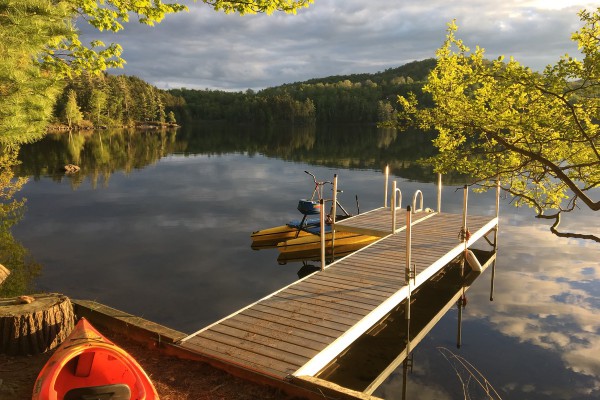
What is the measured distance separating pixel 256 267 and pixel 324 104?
136m

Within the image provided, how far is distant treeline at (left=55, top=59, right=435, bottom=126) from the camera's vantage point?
362 feet

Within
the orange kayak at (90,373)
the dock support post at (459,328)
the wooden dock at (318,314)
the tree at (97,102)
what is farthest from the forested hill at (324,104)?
the orange kayak at (90,373)

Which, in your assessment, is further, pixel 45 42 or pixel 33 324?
pixel 45 42

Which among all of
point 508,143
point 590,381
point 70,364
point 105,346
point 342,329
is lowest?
point 590,381

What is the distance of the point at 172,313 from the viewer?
11.8 meters

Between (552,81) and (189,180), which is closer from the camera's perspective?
(552,81)

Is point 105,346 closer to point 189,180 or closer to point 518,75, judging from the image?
point 518,75

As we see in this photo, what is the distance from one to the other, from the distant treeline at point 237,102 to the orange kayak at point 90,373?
105 m

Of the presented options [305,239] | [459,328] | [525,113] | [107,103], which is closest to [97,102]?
[107,103]

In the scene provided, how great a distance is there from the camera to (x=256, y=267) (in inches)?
631

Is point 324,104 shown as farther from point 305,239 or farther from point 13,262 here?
point 13,262

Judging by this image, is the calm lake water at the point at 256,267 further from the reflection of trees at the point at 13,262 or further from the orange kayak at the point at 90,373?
the orange kayak at the point at 90,373

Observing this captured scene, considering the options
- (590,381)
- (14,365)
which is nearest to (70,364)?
(14,365)

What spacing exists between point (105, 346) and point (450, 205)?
81.7ft
